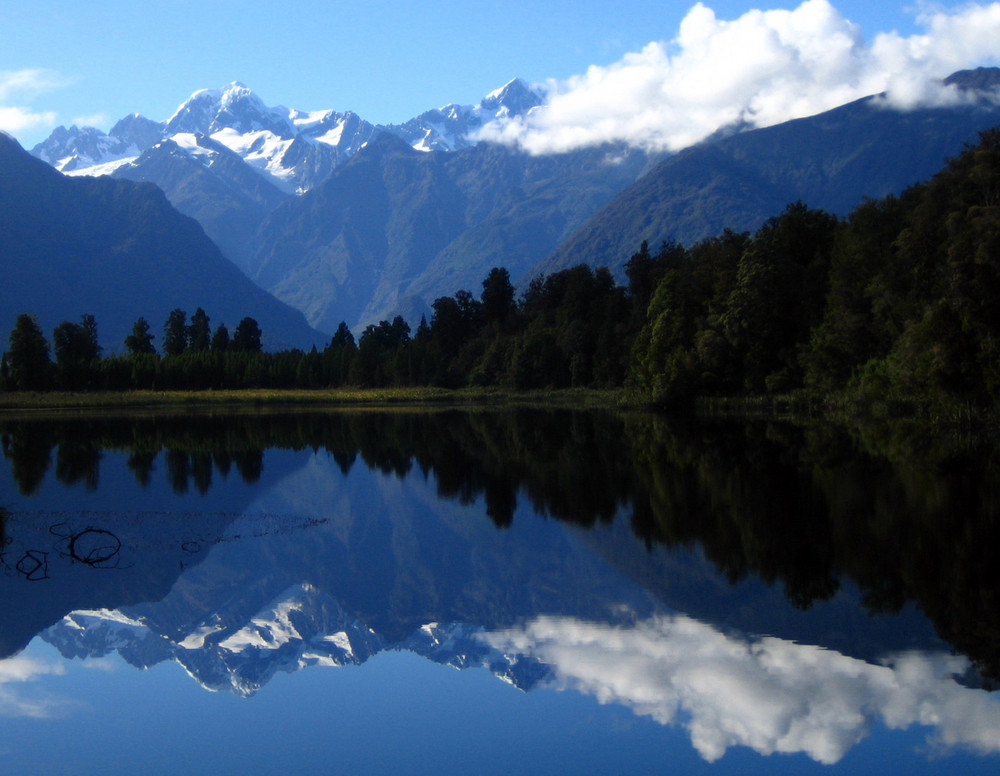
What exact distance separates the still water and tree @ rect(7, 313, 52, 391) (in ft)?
333

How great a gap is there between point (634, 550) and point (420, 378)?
126465mm

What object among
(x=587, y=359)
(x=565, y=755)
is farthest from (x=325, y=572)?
(x=587, y=359)

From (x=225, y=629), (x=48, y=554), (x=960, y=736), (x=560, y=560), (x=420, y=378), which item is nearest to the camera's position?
(x=960, y=736)

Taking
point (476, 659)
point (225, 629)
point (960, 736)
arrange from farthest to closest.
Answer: point (225, 629), point (476, 659), point (960, 736)

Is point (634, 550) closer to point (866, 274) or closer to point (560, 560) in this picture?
point (560, 560)

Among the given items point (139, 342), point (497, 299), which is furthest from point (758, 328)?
point (139, 342)

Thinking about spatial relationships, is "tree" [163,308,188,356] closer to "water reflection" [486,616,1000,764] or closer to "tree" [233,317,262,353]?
"tree" [233,317,262,353]

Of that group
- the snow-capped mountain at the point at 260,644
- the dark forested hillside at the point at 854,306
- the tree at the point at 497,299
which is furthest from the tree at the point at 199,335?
the snow-capped mountain at the point at 260,644

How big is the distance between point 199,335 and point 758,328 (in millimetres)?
122513

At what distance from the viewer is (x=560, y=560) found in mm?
19516

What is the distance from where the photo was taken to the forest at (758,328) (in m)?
47.2

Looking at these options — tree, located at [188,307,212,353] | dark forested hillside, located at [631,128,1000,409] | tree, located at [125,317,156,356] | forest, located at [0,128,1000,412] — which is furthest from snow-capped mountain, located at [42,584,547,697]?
tree, located at [188,307,212,353]

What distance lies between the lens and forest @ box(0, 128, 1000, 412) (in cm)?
4722

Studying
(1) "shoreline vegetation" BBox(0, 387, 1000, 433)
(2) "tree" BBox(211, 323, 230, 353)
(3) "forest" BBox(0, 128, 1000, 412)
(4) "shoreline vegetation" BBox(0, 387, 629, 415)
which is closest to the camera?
(3) "forest" BBox(0, 128, 1000, 412)
